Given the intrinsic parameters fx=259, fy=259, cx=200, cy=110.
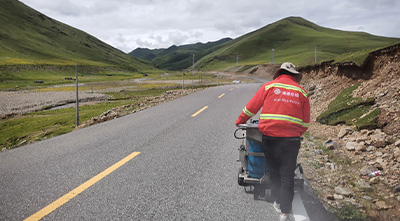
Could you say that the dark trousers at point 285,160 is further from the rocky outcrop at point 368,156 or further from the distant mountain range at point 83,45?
the distant mountain range at point 83,45

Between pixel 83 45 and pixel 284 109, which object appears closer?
pixel 284 109

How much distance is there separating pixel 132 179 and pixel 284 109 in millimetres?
2954

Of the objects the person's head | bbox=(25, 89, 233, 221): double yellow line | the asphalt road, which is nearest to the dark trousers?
the asphalt road

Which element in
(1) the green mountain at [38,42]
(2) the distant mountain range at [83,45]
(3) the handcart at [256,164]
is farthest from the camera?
(2) the distant mountain range at [83,45]

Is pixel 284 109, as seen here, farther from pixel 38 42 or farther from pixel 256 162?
pixel 38 42

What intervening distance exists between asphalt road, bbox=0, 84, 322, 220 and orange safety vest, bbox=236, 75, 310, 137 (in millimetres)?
1200

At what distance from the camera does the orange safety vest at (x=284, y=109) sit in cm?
349

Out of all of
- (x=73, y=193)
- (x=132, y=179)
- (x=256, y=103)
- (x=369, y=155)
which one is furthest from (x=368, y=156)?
(x=73, y=193)

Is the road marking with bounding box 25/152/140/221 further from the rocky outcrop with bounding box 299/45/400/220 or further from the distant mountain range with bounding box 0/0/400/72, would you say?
the distant mountain range with bounding box 0/0/400/72

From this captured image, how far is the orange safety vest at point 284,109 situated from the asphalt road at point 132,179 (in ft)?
3.94

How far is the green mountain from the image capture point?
118 m

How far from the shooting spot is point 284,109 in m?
3.50

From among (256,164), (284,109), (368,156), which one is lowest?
(368,156)

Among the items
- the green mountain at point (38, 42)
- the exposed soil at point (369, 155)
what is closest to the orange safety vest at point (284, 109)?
the exposed soil at point (369, 155)
